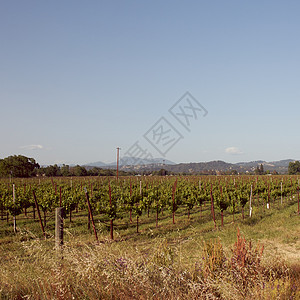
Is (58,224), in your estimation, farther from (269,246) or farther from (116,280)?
(269,246)

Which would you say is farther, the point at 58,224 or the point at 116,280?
the point at 58,224

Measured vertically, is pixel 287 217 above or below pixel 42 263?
below

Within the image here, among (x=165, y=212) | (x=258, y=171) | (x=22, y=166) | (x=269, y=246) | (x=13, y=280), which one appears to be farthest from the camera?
(x=258, y=171)

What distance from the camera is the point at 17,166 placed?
7300 centimetres

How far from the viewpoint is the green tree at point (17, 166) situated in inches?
2746

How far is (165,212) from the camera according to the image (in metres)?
17.2

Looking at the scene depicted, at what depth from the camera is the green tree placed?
6975 centimetres

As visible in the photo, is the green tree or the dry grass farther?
the green tree

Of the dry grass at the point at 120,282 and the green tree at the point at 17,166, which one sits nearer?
the dry grass at the point at 120,282

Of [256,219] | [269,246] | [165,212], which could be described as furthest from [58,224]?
[165,212]

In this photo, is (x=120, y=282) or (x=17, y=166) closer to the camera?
(x=120, y=282)

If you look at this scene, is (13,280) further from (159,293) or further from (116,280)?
(159,293)

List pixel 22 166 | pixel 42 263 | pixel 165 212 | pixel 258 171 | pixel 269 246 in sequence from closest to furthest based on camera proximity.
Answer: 1. pixel 42 263
2. pixel 269 246
3. pixel 165 212
4. pixel 22 166
5. pixel 258 171

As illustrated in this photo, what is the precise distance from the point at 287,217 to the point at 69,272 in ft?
41.8
